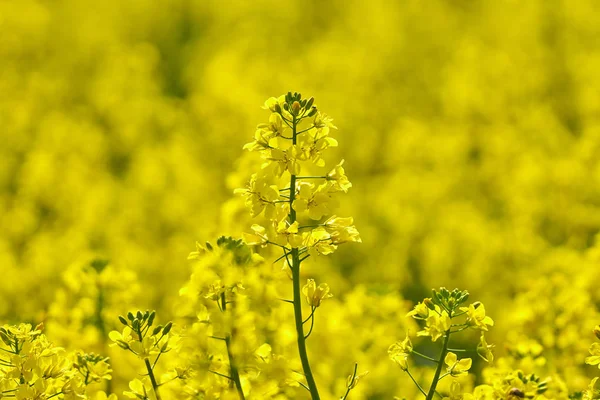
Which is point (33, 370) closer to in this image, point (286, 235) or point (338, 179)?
point (286, 235)

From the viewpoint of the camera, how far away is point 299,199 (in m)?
1.76

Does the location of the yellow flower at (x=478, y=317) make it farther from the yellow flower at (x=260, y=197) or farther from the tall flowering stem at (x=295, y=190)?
the yellow flower at (x=260, y=197)

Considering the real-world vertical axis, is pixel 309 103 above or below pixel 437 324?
above

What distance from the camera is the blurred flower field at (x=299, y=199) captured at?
5.95 ft

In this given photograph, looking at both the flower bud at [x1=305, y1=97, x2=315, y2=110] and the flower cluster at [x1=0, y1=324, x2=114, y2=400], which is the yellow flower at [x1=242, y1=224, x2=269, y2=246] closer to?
the flower bud at [x1=305, y1=97, x2=315, y2=110]

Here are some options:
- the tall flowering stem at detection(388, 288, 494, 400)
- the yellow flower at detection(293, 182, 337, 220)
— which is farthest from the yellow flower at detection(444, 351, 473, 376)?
the yellow flower at detection(293, 182, 337, 220)

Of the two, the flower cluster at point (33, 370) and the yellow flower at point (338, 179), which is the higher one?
the yellow flower at point (338, 179)

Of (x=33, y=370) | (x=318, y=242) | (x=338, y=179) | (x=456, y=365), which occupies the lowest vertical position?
(x=33, y=370)

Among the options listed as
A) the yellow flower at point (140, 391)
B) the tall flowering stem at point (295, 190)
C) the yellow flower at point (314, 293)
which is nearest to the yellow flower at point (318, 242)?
the tall flowering stem at point (295, 190)

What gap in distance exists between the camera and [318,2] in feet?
50.0

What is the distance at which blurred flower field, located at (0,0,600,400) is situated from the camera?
1.81m

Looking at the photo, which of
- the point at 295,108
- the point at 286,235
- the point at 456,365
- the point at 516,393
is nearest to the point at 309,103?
the point at 295,108

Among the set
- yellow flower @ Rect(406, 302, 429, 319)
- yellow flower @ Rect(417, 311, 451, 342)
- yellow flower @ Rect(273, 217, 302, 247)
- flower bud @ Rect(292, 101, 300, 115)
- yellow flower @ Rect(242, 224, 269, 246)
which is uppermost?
flower bud @ Rect(292, 101, 300, 115)

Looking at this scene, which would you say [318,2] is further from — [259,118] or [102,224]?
[102,224]
